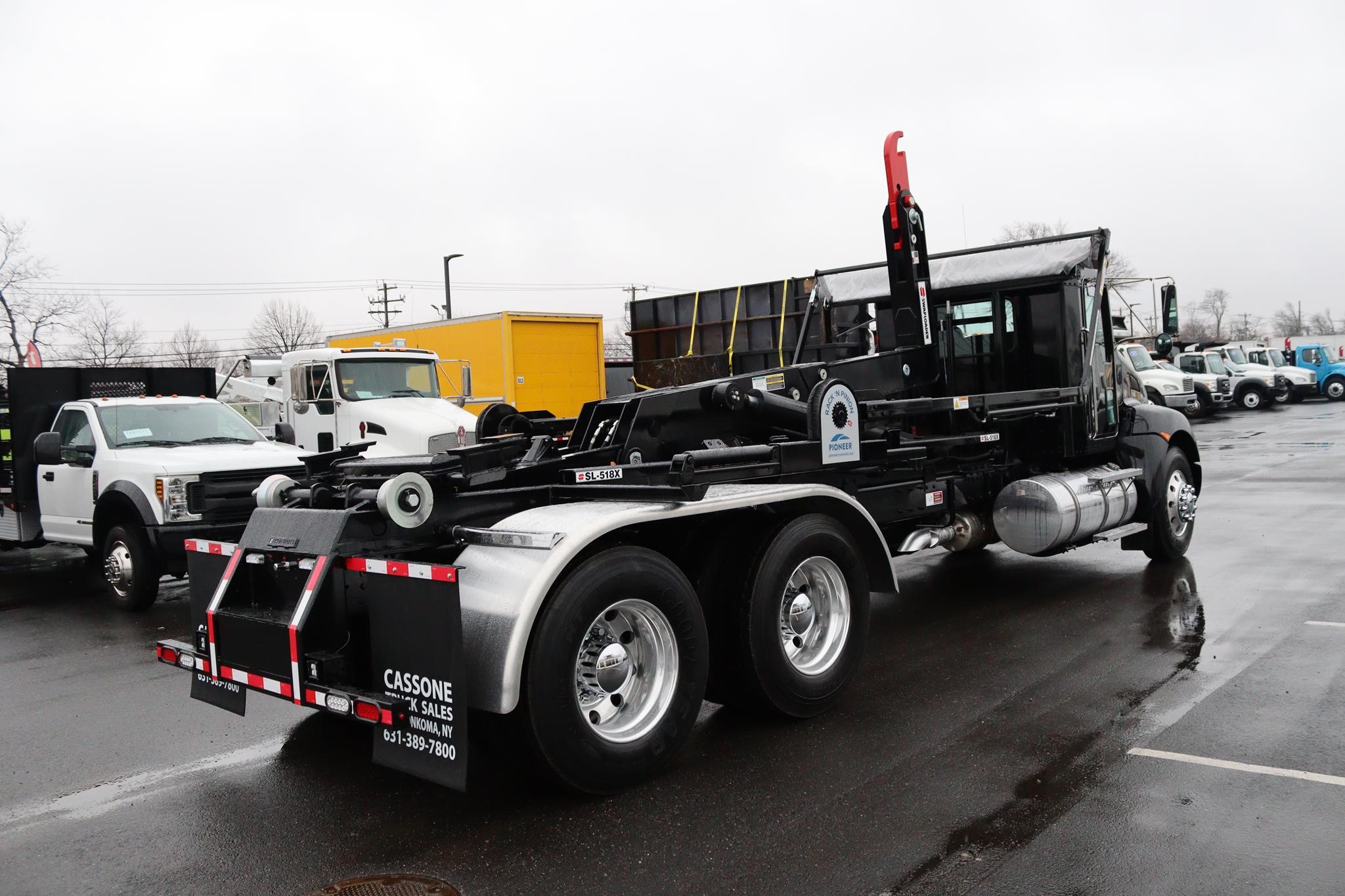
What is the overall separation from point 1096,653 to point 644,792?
3.46 metres

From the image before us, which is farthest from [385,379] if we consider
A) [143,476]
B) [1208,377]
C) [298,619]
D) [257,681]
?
[1208,377]

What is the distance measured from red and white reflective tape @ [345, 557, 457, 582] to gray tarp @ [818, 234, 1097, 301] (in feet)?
19.8

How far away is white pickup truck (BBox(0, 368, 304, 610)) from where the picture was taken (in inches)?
356

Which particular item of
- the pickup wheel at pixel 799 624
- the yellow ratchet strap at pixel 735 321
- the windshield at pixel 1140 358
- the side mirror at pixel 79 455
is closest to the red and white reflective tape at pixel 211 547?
the pickup wheel at pixel 799 624

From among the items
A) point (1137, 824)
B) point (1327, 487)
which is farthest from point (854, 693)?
point (1327, 487)

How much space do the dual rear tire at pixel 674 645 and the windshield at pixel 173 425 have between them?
23.7 ft

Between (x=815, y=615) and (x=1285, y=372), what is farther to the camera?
(x=1285, y=372)

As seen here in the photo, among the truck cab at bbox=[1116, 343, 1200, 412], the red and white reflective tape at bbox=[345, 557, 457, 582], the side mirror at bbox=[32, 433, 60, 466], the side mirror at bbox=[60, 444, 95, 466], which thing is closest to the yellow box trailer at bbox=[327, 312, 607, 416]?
the side mirror at bbox=[60, 444, 95, 466]

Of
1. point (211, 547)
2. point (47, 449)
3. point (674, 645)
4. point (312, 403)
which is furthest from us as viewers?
point (312, 403)

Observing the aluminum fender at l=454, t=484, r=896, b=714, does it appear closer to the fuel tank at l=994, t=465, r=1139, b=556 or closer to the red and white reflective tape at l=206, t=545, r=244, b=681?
the red and white reflective tape at l=206, t=545, r=244, b=681

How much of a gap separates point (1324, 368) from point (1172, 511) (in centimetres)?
4083

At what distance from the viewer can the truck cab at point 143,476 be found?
898 cm

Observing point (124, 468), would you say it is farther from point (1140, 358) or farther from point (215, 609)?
point (1140, 358)

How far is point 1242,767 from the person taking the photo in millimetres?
4602
